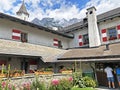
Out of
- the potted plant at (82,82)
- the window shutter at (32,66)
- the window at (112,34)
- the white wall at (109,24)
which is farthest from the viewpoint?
the window at (112,34)

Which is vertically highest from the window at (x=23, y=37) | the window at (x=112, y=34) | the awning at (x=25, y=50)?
the window at (x=112, y=34)

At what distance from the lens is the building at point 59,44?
12.4 metres

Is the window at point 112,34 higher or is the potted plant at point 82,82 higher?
the window at point 112,34

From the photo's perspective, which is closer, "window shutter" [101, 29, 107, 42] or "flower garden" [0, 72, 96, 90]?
"flower garden" [0, 72, 96, 90]

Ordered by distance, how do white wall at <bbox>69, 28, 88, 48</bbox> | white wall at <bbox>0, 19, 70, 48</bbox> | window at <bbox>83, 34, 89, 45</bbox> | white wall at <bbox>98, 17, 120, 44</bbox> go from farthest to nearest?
white wall at <bbox>69, 28, 88, 48</bbox> < window at <bbox>83, 34, 89, 45</bbox> < white wall at <bbox>98, 17, 120, 44</bbox> < white wall at <bbox>0, 19, 70, 48</bbox>

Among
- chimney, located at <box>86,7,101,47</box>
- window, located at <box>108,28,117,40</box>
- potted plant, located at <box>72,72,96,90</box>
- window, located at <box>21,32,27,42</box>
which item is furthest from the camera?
chimney, located at <box>86,7,101,47</box>

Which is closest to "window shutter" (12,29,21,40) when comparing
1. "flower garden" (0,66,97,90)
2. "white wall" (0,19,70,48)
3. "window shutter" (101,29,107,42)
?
"white wall" (0,19,70,48)

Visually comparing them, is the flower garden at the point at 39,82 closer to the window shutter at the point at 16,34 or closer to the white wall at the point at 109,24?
the window shutter at the point at 16,34

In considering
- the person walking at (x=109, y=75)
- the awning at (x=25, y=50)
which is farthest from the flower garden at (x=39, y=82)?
the awning at (x=25, y=50)

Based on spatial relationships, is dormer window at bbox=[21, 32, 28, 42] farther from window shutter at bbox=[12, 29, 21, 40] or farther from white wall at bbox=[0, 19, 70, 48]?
window shutter at bbox=[12, 29, 21, 40]

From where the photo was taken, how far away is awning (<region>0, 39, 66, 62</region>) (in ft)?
38.0

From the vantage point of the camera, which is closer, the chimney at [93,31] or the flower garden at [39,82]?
the flower garden at [39,82]

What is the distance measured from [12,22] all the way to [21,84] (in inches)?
278

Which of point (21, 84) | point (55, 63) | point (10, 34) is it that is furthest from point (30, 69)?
point (21, 84)
